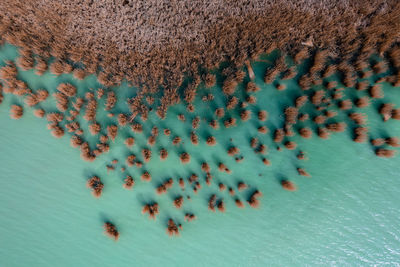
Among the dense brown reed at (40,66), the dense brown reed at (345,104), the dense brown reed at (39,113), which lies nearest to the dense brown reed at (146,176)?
the dense brown reed at (39,113)

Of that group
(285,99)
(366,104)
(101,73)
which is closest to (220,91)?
(285,99)

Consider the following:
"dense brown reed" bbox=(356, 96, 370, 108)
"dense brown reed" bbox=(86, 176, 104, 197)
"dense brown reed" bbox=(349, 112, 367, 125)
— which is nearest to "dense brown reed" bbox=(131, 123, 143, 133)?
"dense brown reed" bbox=(86, 176, 104, 197)

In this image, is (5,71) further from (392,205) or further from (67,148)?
(392,205)

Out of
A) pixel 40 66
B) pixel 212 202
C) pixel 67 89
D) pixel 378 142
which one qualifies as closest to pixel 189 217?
pixel 212 202

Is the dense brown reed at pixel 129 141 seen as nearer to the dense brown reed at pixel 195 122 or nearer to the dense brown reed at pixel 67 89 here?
the dense brown reed at pixel 195 122

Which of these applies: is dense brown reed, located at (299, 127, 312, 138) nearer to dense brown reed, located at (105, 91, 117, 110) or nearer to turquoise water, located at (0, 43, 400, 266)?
turquoise water, located at (0, 43, 400, 266)

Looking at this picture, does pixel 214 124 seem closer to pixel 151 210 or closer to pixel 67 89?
pixel 151 210
